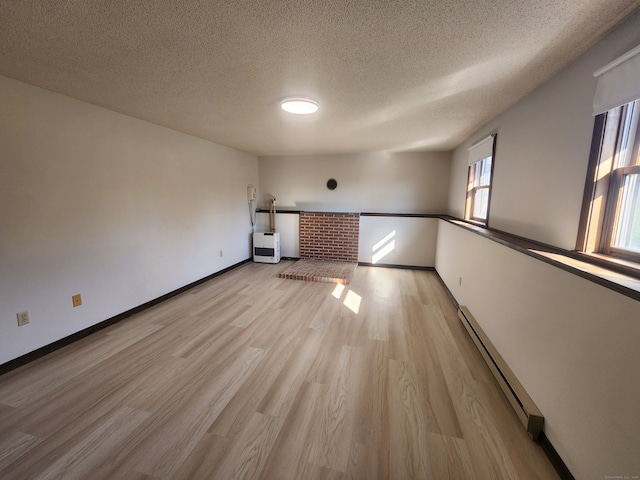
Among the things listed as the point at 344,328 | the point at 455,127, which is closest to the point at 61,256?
the point at 344,328

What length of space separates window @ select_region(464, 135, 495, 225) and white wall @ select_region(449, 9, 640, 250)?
0.23 meters

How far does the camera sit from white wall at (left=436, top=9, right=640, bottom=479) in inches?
38.4

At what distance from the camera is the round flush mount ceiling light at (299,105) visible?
2205 millimetres

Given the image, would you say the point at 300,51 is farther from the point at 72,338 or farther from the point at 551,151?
the point at 72,338

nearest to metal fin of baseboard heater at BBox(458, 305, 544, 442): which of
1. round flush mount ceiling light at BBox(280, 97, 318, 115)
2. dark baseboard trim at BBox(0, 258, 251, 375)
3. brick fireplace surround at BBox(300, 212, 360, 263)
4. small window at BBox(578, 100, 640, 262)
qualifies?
small window at BBox(578, 100, 640, 262)

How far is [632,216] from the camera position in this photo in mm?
1244

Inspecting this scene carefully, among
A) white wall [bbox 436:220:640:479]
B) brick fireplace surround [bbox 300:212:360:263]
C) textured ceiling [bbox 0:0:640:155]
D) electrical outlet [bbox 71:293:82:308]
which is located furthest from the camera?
brick fireplace surround [bbox 300:212:360:263]

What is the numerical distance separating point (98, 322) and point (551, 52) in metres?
4.14

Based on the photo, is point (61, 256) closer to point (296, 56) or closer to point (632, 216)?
point (296, 56)

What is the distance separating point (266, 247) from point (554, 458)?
4.55 m

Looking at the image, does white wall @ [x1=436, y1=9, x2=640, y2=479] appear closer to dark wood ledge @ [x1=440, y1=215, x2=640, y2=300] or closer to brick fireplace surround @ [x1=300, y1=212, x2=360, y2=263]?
dark wood ledge @ [x1=440, y1=215, x2=640, y2=300]

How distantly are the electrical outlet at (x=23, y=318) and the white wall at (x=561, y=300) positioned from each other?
357cm

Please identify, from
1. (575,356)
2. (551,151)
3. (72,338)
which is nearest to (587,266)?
(575,356)

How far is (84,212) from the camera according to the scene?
2.36m
